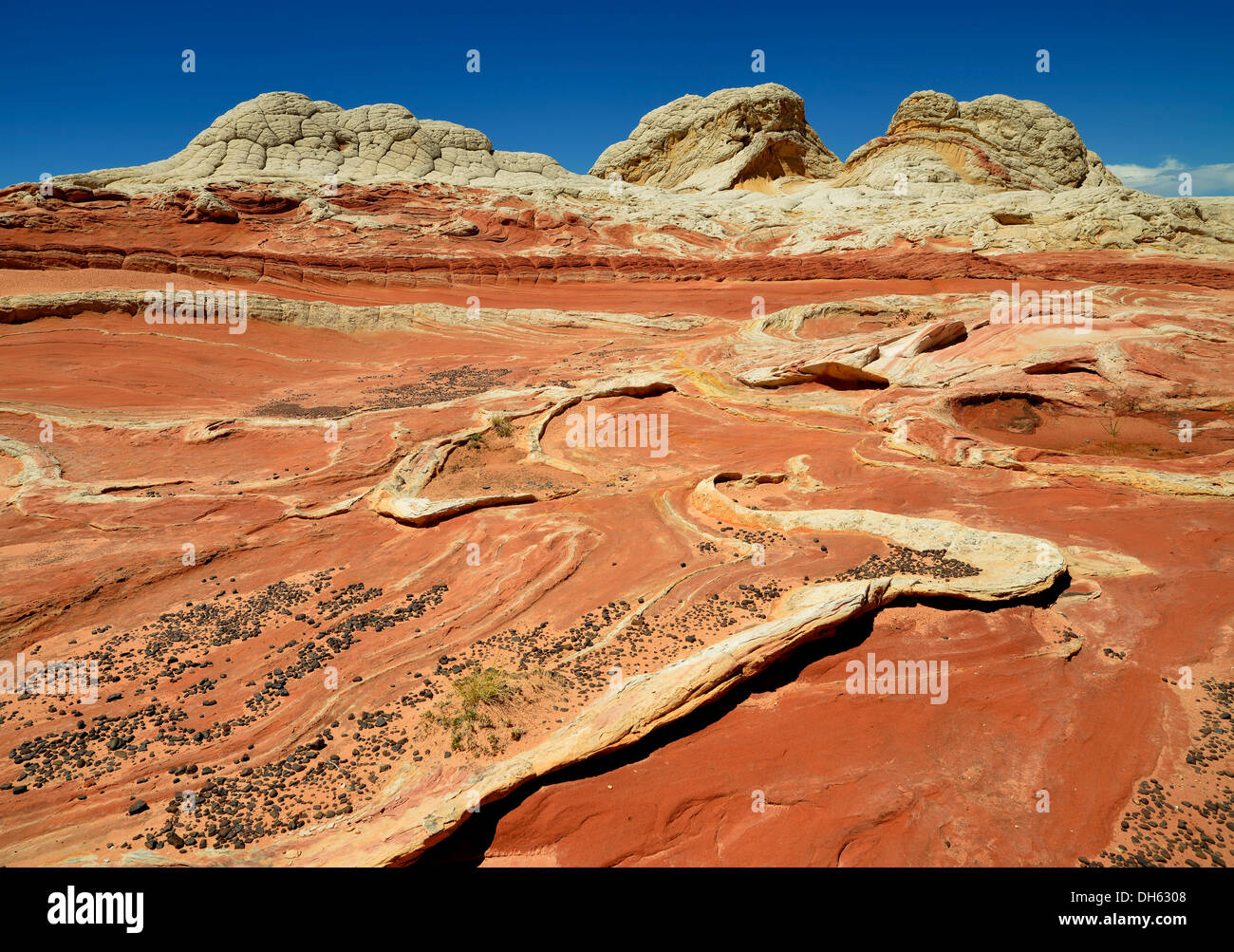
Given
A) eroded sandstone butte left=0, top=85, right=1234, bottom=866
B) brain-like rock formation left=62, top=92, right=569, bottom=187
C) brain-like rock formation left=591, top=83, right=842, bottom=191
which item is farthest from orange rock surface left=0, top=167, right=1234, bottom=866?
brain-like rock formation left=591, top=83, right=842, bottom=191

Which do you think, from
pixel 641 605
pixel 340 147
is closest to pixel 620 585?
pixel 641 605

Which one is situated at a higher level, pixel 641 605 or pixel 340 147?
pixel 340 147

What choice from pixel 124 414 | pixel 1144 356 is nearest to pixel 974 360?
pixel 1144 356

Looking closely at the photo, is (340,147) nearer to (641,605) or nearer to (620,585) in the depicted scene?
(620,585)

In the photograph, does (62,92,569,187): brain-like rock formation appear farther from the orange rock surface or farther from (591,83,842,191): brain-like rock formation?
the orange rock surface

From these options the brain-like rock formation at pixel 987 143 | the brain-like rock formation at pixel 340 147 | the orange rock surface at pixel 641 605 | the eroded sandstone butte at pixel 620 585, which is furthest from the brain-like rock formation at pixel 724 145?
the orange rock surface at pixel 641 605

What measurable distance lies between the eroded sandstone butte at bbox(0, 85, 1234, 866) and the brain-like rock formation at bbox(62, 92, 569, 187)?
23.0 metres

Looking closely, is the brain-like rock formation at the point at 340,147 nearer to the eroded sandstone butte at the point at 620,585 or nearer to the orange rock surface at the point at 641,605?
the eroded sandstone butte at the point at 620,585

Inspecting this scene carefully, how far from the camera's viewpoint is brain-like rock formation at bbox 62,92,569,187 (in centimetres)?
4088

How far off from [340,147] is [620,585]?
4934 centimetres

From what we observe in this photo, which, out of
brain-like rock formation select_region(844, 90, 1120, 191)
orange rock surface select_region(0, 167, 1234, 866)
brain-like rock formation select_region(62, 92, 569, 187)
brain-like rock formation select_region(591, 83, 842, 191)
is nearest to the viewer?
orange rock surface select_region(0, 167, 1234, 866)

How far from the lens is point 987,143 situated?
44188 mm
